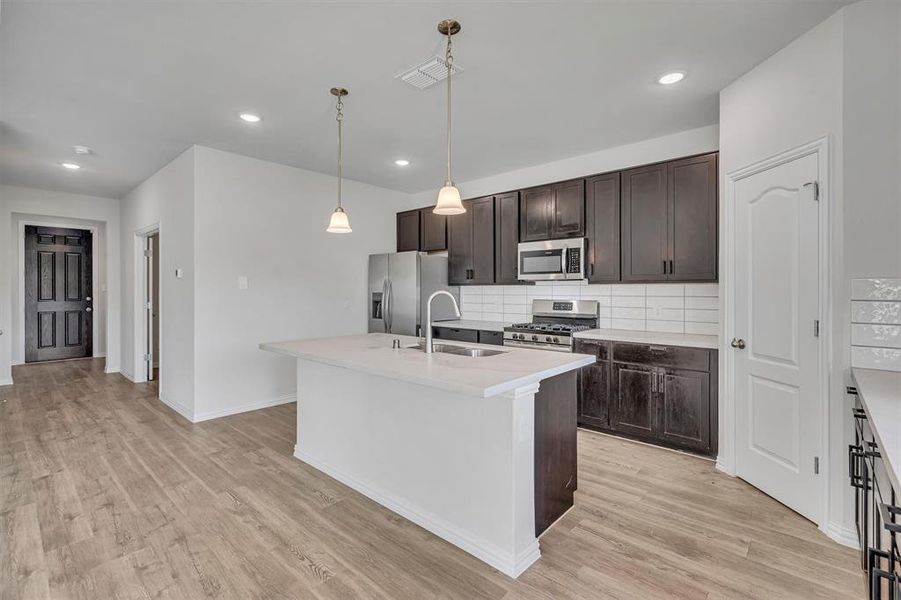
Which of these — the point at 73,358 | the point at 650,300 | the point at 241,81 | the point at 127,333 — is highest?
the point at 241,81

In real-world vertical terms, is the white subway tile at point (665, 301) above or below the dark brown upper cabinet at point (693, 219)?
below

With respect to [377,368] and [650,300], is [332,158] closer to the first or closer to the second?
[377,368]

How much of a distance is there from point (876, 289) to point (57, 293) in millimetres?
10045

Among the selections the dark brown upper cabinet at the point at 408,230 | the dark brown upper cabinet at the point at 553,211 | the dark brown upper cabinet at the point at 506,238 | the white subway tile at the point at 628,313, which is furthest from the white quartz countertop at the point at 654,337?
the dark brown upper cabinet at the point at 408,230

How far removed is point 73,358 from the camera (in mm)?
7488

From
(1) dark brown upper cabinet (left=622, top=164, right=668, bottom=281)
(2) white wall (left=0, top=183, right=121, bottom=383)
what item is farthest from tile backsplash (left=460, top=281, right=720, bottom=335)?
(2) white wall (left=0, top=183, right=121, bottom=383)

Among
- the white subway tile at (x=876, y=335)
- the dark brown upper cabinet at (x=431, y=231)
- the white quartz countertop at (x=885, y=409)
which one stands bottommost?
the white quartz countertop at (x=885, y=409)

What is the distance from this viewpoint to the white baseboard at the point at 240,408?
163 inches

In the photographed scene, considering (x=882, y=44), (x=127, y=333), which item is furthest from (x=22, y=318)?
(x=882, y=44)

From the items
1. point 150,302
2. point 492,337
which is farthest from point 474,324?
point 150,302

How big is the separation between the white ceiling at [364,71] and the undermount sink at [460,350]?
1751mm

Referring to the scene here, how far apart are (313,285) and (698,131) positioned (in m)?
4.17

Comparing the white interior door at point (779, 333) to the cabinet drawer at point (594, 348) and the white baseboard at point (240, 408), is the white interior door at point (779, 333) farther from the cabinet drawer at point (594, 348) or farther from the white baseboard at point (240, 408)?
the white baseboard at point (240, 408)

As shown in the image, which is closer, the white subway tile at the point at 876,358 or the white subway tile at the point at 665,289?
the white subway tile at the point at 876,358
